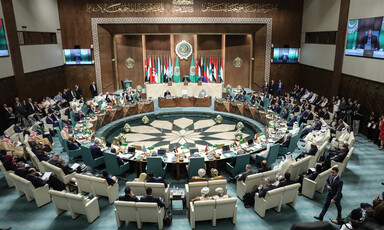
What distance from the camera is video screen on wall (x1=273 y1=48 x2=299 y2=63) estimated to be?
64.5 ft

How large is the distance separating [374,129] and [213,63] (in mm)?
11978

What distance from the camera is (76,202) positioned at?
20.2 feet

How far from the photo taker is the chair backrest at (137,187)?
657 centimetres

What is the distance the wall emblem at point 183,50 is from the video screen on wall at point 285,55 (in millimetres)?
6239

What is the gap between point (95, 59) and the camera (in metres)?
19.2

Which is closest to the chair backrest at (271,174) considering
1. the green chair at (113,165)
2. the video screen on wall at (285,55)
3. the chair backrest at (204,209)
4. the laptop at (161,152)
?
the chair backrest at (204,209)

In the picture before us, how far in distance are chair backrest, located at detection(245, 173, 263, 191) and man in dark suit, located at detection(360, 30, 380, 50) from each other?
8.72m

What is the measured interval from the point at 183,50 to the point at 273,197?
53.1ft

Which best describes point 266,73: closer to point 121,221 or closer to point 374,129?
point 374,129

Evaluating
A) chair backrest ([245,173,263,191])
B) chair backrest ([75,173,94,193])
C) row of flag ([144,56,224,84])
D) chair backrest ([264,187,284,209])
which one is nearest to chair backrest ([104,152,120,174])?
chair backrest ([75,173,94,193])

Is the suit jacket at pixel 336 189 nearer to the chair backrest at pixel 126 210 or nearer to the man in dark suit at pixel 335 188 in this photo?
the man in dark suit at pixel 335 188

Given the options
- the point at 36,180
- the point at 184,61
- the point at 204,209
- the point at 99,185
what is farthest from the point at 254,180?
the point at 184,61

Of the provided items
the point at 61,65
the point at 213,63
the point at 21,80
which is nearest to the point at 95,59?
the point at 61,65

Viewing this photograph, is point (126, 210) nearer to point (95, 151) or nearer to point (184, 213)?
point (184, 213)
